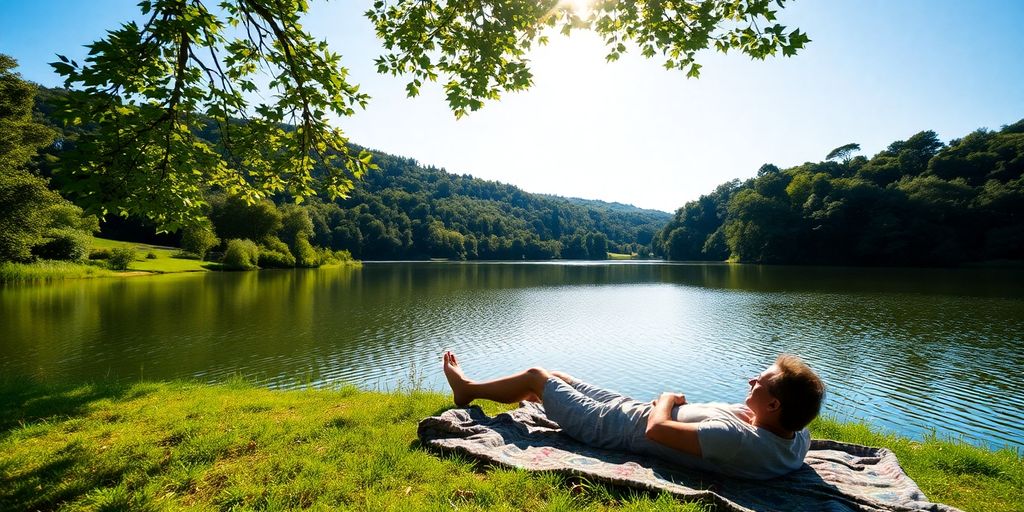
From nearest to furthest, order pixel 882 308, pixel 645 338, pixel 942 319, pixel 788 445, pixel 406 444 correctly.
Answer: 1. pixel 788 445
2. pixel 406 444
3. pixel 645 338
4. pixel 942 319
5. pixel 882 308

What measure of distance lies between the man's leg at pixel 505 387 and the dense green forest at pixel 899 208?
77.2m

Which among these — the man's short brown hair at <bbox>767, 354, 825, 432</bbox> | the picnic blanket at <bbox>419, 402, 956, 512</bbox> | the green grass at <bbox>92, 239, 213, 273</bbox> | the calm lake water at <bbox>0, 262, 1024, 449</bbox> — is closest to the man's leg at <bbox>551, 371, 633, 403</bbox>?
the picnic blanket at <bbox>419, 402, 956, 512</bbox>

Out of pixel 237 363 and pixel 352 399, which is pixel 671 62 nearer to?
pixel 352 399

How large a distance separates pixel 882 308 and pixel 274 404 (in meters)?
29.3

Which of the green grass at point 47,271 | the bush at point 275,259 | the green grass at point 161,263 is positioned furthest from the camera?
→ the bush at point 275,259

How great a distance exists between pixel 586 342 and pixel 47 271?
4305 centimetres

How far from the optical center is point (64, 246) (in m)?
41.3

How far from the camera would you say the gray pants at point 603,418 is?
3.99 meters

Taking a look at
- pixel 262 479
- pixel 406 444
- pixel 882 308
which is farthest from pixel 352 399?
pixel 882 308

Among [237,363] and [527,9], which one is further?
[237,363]

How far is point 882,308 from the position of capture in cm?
2450

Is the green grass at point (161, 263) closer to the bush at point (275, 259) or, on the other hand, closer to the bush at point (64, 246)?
the bush at point (64, 246)

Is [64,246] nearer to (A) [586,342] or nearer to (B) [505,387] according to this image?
(A) [586,342]

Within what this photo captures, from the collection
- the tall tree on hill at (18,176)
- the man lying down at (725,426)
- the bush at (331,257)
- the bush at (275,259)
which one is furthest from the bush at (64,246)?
the man lying down at (725,426)
